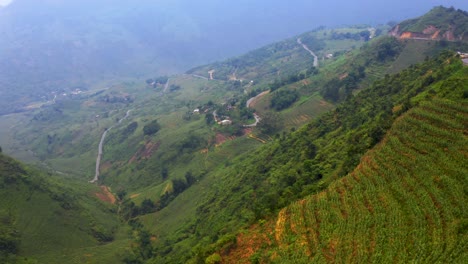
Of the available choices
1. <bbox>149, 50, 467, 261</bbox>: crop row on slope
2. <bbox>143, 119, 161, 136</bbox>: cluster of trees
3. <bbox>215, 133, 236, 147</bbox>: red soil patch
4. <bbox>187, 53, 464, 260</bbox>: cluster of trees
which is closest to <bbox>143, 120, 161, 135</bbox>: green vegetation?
<bbox>143, 119, 161, 136</bbox>: cluster of trees

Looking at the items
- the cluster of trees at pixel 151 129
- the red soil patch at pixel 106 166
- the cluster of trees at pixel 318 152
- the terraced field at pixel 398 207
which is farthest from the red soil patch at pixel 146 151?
the terraced field at pixel 398 207

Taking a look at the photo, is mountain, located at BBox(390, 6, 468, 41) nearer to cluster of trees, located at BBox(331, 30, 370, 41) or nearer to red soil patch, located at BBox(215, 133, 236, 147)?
red soil patch, located at BBox(215, 133, 236, 147)

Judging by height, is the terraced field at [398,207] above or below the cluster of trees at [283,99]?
above

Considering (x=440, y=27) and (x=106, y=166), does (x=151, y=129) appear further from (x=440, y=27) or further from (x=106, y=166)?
(x=440, y=27)

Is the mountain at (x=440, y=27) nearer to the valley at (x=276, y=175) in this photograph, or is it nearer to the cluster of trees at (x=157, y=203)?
the valley at (x=276, y=175)

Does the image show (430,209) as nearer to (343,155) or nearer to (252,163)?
(343,155)
